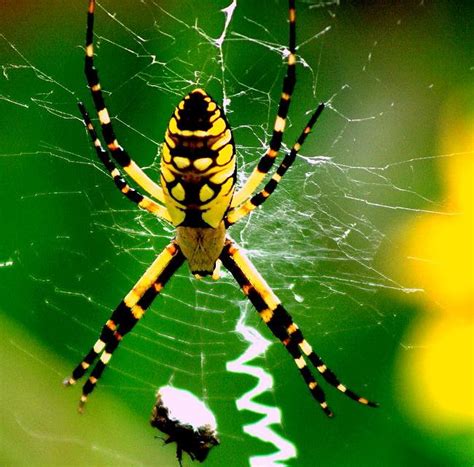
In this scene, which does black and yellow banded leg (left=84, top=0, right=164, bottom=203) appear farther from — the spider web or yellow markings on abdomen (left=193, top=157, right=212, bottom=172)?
the spider web

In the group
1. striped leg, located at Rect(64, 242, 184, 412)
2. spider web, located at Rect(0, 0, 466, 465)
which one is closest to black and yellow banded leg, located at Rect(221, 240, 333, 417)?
striped leg, located at Rect(64, 242, 184, 412)

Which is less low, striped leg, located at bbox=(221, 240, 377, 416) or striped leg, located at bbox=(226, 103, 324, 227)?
striped leg, located at bbox=(226, 103, 324, 227)

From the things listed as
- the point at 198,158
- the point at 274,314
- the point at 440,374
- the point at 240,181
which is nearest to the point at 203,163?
the point at 198,158

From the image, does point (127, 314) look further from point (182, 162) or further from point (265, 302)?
point (182, 162)

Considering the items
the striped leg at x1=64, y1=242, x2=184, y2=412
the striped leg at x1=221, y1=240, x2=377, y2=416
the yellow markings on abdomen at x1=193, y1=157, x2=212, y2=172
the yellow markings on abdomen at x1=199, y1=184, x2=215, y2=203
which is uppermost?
the yellow markings on abdomen at x1=193, y1=157, x2=212, y2=172

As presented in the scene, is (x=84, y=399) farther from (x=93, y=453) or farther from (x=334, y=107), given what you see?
(x=334, y=107)

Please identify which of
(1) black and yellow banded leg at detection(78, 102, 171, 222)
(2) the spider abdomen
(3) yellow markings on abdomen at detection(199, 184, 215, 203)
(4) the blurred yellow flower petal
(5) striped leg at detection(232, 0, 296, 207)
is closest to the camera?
(2) the spider abdomen

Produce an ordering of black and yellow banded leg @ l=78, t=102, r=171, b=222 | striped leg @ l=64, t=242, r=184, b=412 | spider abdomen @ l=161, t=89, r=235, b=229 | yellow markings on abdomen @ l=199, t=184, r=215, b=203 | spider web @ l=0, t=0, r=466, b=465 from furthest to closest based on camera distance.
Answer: spider web @ l=0, t=0, r=466, b=465, striped leg @ l=64, t=242, r=184, b=412, black and yellow banded leg @ l=78, t=102, r=171, b=222, yellow markings on abdomen @ l=199, t=184, r=215, b=203, spider abdomen @ l=161, t=89, r=235, b=229

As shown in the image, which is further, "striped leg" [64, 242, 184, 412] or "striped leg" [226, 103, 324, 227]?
"striped leg" [64, 242, 184, 412]
